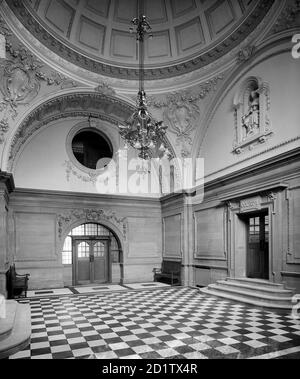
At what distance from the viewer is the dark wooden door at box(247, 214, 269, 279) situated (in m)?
9.29

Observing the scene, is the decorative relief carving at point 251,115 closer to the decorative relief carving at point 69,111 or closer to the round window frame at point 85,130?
the decorative relief carving at point 69,111

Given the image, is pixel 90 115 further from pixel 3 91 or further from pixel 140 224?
pixel 140 224

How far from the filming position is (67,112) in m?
12.4

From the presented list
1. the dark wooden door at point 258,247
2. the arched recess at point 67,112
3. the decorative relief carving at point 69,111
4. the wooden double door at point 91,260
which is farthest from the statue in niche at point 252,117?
the wooden double door at point 91,260

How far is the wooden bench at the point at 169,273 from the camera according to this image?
1242 cm

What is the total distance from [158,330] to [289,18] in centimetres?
801

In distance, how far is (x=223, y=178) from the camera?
10.4 m

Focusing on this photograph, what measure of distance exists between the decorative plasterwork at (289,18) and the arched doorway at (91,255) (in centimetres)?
960

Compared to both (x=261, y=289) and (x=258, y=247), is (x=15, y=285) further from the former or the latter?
(x=258, y=247)

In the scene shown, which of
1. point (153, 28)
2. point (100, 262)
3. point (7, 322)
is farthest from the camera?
point (100, 262)

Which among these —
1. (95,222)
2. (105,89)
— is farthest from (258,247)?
(105,89)

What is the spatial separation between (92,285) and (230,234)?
602cm

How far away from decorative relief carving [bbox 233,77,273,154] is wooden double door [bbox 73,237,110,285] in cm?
693
